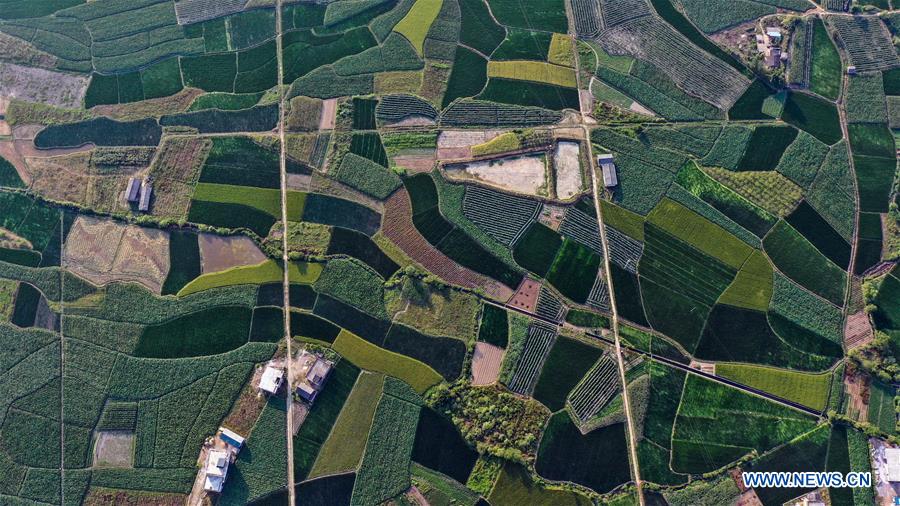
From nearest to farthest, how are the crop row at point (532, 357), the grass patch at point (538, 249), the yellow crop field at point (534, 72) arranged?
the crop row at point (532, 357), the grass patch at point (538, 249), the yellow crop field at point (534, 72)

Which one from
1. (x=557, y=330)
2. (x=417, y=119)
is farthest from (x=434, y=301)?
(x=417, y=119)

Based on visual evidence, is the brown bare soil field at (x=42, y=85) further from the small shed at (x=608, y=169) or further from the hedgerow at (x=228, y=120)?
the small shed at (x=608, y=169)

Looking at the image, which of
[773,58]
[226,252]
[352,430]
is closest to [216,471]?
[352,430]

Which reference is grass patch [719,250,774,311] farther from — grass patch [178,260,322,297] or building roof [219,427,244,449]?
building roof [219,427,244,449]

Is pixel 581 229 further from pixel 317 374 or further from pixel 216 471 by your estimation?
pixel 216 471

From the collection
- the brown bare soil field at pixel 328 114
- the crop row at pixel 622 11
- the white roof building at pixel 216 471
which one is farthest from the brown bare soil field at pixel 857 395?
the white roof building at pixel 216 471
